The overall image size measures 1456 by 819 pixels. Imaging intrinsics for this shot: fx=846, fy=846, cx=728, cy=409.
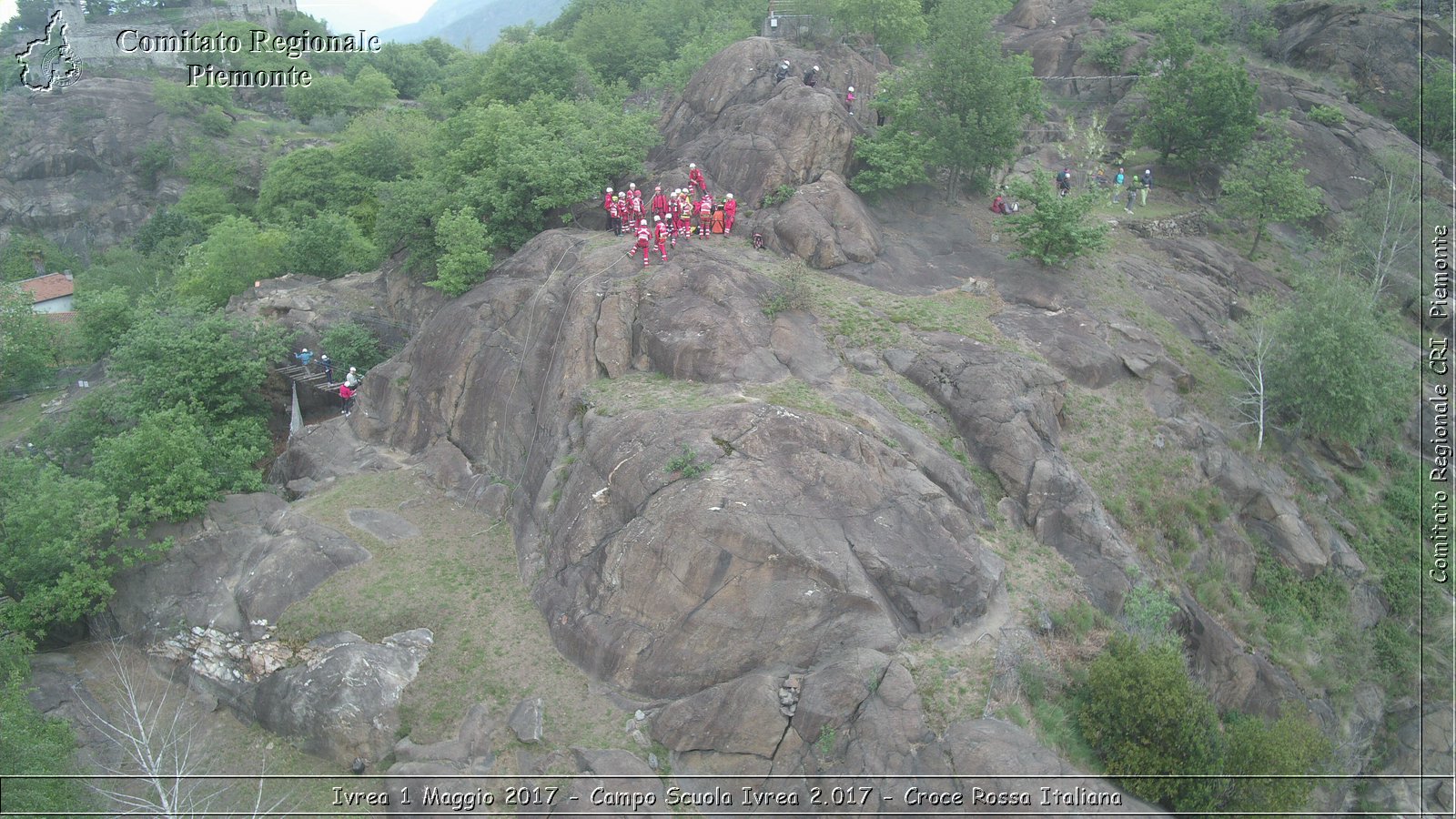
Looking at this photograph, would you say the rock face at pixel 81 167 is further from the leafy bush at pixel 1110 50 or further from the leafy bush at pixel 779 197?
the leafy bush at pixel 1110 50

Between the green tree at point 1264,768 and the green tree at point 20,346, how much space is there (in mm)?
50773

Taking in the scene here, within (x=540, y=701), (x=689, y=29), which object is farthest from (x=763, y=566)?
(x=689, y=29)

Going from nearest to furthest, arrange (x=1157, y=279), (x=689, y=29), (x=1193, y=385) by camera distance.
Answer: (x=1193, y=385) → (x=1157, y=279) → (x=689, y=29)

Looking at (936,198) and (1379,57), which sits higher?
(1379,57)

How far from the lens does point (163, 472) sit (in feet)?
71.7

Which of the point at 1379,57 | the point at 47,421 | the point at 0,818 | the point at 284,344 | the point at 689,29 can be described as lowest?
the point at 47,421

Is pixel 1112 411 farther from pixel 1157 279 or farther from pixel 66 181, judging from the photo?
pixel 66 181

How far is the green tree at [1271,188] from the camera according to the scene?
103 ft

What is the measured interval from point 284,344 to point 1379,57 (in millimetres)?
52005

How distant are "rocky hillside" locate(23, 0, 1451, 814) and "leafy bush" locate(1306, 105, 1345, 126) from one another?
12270mm

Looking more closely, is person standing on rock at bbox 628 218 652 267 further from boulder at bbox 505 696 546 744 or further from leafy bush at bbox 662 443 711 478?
boulder at bbox 505 696 546 744

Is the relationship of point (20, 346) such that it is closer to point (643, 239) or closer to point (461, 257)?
point (461, 257)

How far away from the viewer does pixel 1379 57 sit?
42219 millimetres

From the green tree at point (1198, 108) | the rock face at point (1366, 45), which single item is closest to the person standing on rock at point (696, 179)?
the green tree at point (1198, 108)
